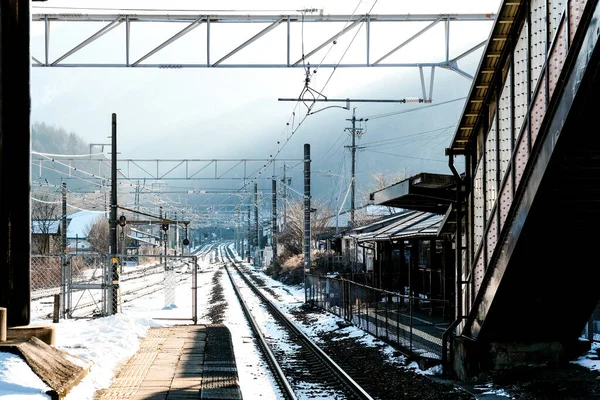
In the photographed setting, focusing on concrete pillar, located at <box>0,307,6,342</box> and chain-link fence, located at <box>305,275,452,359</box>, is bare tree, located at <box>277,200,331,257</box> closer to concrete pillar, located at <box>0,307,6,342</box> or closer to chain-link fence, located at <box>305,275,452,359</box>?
chain-link fence, located at <box>305,275,452,359</box>

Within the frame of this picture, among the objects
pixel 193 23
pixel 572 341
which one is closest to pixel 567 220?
pixel 572 341

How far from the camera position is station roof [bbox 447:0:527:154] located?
11102 mm

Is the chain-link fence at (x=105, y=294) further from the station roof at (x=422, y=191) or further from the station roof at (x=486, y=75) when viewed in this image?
the station roof at (x=486, y=75)

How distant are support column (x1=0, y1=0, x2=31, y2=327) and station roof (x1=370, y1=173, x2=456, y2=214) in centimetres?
667

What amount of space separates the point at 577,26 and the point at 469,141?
15.4 feet

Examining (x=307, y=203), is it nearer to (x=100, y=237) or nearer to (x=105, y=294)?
(x=105, y=294)

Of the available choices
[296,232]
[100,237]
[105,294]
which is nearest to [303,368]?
[105,294]

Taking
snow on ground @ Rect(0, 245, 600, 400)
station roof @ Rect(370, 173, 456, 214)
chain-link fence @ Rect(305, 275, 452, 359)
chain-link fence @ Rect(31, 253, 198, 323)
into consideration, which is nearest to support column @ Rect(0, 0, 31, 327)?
snow on ground @ Rect(0, 245, 600, 400)

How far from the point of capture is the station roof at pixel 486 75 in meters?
11.1

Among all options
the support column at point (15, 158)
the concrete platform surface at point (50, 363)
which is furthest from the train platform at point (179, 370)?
the support column at point (15, 158)

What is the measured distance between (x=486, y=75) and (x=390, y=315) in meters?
8.32

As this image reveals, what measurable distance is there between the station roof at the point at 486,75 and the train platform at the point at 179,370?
5501 mm

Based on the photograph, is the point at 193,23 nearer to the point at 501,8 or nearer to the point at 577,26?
the point at 501,8

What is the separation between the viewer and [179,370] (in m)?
12.2
